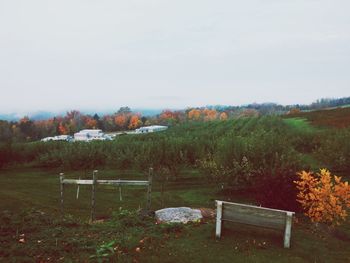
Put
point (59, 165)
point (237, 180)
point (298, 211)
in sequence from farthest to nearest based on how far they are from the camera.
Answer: point (59, 165) → point (237, 180) → point (298, 211)

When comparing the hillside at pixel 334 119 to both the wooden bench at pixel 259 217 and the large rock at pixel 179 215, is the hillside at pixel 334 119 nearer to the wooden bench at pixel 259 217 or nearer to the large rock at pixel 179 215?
the large rock at pixel 179 215

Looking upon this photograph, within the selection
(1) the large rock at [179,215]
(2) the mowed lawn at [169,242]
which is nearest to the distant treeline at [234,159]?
(2) the mowed lawn at [169,242]

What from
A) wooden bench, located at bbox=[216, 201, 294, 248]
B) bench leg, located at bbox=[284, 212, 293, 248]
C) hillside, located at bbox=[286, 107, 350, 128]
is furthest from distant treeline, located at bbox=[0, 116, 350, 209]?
hillside, located at bbox=[286, 107, 350, 128]

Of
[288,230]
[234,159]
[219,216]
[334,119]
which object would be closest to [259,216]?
[288,230]

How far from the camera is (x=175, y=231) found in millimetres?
13930

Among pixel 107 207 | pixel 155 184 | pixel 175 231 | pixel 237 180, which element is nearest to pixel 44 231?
pixel 175 231

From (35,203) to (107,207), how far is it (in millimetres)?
5644

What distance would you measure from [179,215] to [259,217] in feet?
16.4

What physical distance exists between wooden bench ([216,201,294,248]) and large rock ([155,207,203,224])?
3180mm

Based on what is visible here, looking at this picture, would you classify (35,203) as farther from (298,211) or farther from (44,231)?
(298,211)

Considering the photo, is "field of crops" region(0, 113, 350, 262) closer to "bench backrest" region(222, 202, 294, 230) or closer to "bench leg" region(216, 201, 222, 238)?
"bench leg" region(216, 201, 222, 238)

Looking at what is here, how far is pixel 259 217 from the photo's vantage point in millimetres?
12594

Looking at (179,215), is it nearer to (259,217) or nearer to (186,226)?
(186,226)

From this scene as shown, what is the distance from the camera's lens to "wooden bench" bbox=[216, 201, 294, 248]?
12330 mm
